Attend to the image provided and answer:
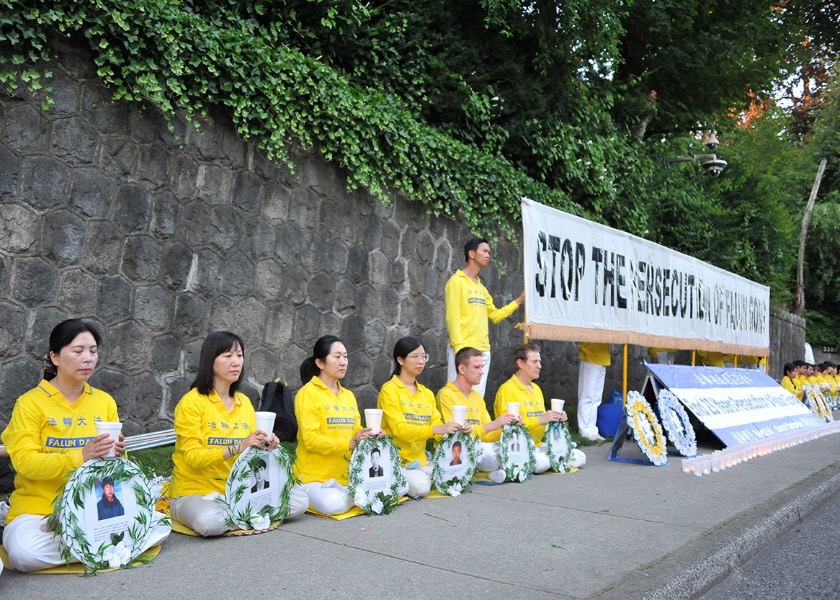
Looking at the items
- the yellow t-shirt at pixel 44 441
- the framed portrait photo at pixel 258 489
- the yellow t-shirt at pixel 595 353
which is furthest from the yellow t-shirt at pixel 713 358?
the yellow t-shirt at pixel 44 441

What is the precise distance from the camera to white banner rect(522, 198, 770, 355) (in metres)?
7.25

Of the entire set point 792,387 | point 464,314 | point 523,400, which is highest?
point 464,314

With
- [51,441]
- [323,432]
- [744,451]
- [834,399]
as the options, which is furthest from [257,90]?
[834,399]

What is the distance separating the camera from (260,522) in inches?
158

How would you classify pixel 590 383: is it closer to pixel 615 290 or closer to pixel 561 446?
pixel 615 290

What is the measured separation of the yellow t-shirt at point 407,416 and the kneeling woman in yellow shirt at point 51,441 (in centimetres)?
189

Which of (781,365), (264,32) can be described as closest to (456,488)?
(264,32)

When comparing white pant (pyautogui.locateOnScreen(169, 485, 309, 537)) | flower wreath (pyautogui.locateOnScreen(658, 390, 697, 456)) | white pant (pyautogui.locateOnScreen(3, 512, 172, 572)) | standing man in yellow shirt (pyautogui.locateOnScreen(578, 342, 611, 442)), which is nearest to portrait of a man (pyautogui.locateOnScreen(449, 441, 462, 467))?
white pant (pyautogui.locateOnScreen(169, 485, 309, 537))

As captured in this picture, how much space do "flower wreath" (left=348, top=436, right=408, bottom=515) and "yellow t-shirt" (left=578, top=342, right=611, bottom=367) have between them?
448cm

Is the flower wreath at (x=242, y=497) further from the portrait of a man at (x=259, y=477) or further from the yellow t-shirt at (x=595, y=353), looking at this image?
the yellow t-shirt at (x=595, y=353)

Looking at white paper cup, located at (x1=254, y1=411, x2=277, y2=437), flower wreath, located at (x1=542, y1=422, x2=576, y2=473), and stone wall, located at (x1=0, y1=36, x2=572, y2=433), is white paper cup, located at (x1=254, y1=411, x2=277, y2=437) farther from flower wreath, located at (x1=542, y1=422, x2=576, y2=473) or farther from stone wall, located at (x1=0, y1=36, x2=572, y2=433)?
flower wreath, located at (x1=542, y1=422, x2=576, y2=473)

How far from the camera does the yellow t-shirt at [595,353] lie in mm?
8664

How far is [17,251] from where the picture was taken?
518 centimetres

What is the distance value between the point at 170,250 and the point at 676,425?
5000 mm
